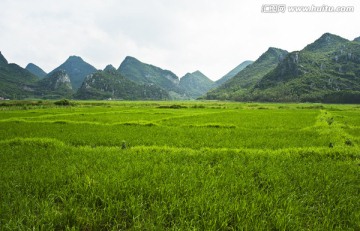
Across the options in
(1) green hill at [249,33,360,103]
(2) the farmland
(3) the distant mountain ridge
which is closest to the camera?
(2) the farmland

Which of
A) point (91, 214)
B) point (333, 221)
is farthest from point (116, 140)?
point (333, 221)

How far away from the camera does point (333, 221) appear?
3732 millimetres

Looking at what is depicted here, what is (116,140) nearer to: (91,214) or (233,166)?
(233,166)

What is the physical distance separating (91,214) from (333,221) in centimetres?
422

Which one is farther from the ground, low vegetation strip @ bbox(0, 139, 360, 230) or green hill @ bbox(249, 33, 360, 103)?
green hill @ bbox(249, 33, 360, 103)

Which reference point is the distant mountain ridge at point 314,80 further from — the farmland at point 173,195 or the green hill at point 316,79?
the farmland at point 173,195

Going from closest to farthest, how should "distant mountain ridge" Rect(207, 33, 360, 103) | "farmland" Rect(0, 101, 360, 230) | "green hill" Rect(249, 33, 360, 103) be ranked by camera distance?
"farmland" Rect(0, 101, 360, 230)
"green hill" Rect(249, 33, 360, 103)
"distant mountain ridge" Rect(207, 33, 360, 103)

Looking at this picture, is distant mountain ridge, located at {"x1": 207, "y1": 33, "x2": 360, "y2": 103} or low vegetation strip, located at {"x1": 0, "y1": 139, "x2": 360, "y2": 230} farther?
distant mountain ridge, located at {"x1": 207, "y1": 33, "x2": 360, "y2": 103}

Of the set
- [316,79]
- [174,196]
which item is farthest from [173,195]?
[316,79]

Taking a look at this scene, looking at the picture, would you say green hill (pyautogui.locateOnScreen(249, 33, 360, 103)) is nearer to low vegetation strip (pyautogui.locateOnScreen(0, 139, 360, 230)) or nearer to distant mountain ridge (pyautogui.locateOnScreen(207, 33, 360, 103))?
distant mountain ridge (pyautogui.locateOnScreen(207, 33, 360, 103))

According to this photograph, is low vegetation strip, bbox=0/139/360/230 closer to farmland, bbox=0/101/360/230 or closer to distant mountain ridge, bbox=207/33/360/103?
farmland, bbox=0/101/360/230

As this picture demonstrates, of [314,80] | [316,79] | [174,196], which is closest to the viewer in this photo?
[174,196]

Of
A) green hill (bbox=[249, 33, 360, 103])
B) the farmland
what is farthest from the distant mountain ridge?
the farmland

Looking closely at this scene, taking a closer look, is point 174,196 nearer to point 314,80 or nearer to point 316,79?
point 314,80
